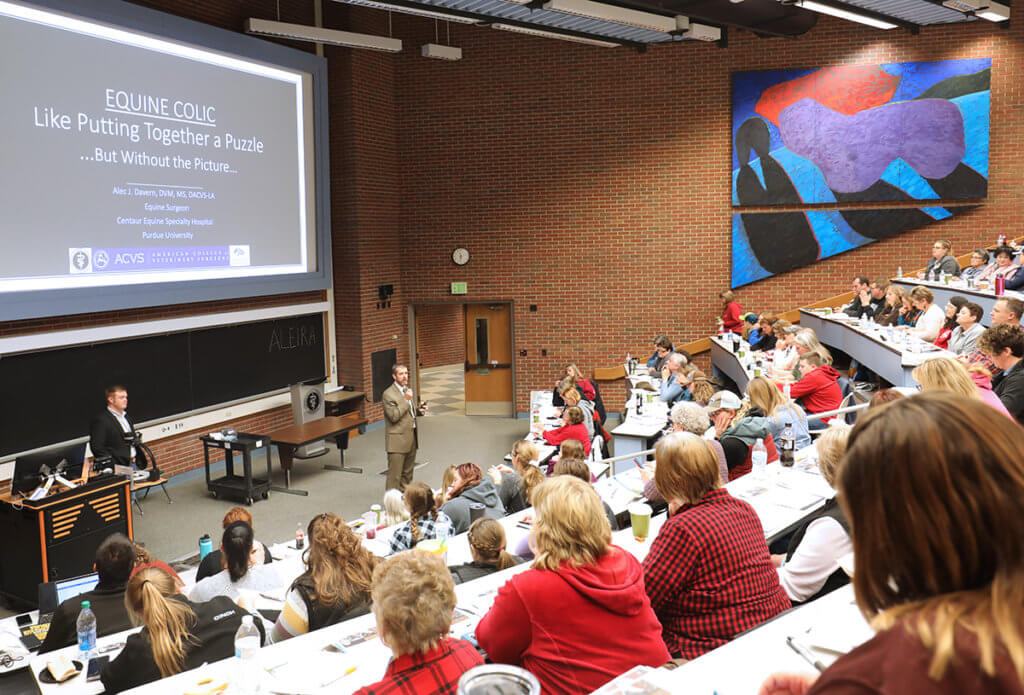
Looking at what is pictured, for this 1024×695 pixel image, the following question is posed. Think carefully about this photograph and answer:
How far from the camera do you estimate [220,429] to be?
9945mm

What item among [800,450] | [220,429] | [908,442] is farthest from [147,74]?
[908,442]

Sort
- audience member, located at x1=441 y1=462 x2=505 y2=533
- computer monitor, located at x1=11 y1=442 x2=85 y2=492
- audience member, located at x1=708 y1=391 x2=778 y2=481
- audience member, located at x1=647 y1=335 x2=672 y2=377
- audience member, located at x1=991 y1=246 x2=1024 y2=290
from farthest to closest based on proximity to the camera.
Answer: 1. audience member, located at x1=647 y1=335 x2=672 y2=377
2. audience member, located at x1=991 y1=246 x2=1024 y2=290
3. computer monitor, located at x1=11 y1=442 x2=85 y2=492
4. audience member, located at x1=708 y1=391 x2=778 y2=481
5. audience member, located at x1=441 y1=462 x2=505 y2=533

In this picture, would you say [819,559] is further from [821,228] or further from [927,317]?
[821,228]

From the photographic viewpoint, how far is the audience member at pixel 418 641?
7.01 ft

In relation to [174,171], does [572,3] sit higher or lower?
higher

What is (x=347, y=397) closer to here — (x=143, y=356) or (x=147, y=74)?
(x=143, y=356)

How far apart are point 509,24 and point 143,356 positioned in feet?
20.1

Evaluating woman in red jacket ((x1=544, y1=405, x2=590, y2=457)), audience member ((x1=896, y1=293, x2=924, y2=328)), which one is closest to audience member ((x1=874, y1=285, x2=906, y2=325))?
audience member ((x1=896, y1=293, x2=924, y2=328))

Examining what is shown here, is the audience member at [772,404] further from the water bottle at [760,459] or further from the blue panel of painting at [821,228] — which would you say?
the blue panel of painting at [821,228]

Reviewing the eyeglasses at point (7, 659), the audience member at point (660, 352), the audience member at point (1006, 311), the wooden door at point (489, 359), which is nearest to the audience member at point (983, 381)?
the audience member at point (1006, 311)

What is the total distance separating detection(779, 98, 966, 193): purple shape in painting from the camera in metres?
11.5

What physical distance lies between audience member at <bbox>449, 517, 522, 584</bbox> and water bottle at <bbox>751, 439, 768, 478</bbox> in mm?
1987

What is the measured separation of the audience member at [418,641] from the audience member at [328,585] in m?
1.23

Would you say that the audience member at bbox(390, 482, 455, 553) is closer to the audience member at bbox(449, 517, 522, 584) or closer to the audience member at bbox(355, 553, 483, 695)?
the audience member at bbox(449, 517, 522, 584)
